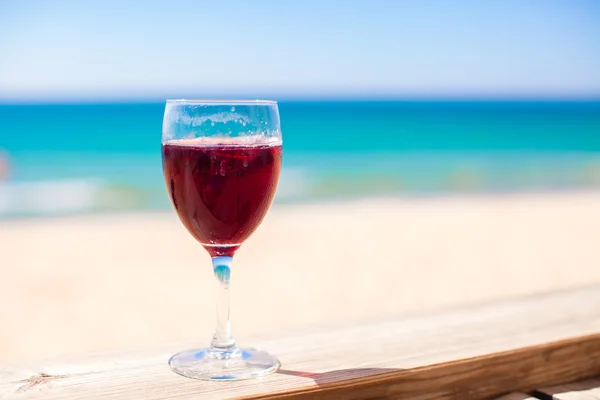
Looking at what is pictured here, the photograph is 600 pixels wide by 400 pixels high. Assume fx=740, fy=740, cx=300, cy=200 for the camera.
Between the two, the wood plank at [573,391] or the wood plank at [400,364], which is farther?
the wood plank at [573,391]

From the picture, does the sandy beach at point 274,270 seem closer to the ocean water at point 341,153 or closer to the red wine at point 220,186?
the red wine at point 220,186

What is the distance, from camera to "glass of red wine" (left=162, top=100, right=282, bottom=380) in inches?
43.3

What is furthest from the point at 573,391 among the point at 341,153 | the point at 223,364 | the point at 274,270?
the point at 341,153

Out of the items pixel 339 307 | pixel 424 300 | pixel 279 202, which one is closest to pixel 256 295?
pixel 339 307

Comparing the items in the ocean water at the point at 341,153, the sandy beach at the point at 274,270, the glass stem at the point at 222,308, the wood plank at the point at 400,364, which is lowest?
the wood plank at the point at 400,364

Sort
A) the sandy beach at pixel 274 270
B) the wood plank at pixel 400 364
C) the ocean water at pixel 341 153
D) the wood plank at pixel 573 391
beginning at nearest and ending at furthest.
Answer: the wood plank at pixel 400 364 < the wood plank at pixel 573 391 < the sandy beach at pixel 274 270 < the ocean water at pixel 341 153

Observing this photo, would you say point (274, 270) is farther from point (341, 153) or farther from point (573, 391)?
point (341, 153)

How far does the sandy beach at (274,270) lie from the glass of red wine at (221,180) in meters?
2.96

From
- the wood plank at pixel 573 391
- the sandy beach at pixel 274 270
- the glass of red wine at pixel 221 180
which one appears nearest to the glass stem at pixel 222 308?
the glass of red wine at pixel 221 180

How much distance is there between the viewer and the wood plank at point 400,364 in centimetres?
103

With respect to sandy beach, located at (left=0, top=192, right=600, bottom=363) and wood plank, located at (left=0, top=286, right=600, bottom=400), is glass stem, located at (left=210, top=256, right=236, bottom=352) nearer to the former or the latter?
wood plank, located at (left=0, top=286, right=600, bottom=400)

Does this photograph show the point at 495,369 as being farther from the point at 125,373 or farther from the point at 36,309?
the point at 36,309

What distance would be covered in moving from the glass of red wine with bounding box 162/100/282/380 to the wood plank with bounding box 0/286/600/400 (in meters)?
0.06

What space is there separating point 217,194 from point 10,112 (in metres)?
41.6
